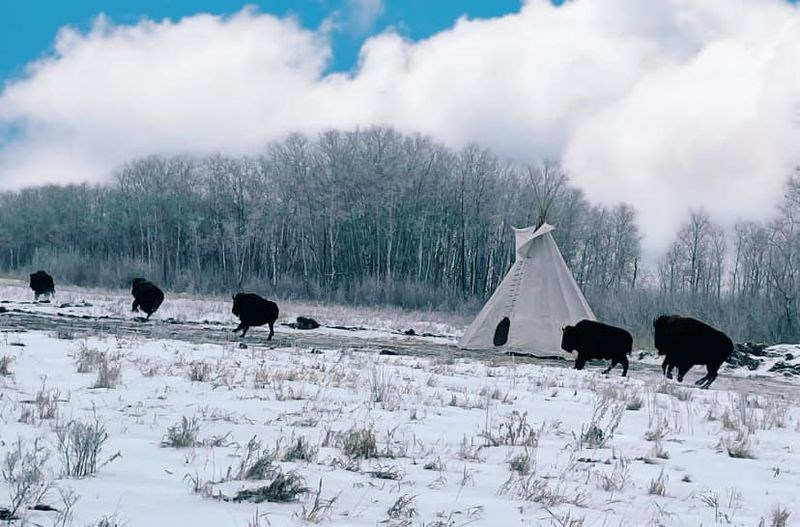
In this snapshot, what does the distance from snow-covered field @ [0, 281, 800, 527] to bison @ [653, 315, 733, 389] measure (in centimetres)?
298

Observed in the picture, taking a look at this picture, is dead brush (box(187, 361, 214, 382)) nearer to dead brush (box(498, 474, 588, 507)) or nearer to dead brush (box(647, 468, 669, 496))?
dead brush (box(498, 474, 588, 507))

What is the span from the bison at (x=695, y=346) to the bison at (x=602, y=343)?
128cm

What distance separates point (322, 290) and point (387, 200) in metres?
9.12

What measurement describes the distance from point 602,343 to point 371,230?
46.8 m

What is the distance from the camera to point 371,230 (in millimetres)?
61594

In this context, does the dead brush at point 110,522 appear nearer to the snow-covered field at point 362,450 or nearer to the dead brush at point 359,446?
the snow-covered field at point 362,450

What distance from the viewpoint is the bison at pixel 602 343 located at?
1527cm

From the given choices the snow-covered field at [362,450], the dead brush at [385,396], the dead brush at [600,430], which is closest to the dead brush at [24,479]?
the snow-covered field at [362,450]

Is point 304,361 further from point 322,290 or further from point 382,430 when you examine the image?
point 322,290

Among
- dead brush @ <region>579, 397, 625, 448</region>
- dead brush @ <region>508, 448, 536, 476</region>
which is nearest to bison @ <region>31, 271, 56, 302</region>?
dead brush @ <region>579, 397, 625, 448</region>

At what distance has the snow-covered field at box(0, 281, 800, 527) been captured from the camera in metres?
3.98

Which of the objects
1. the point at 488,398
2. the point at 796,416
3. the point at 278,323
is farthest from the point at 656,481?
the point at 278,323

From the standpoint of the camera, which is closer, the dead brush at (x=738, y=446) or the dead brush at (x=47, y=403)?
the dead brush at (x=47, y=403)

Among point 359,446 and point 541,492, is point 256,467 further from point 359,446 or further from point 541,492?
point 541,492
